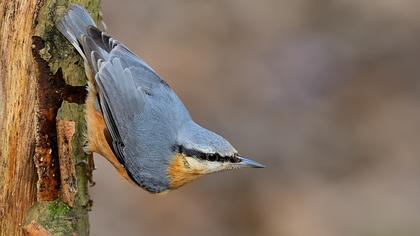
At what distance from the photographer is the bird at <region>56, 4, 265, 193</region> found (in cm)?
455

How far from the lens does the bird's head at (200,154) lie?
450 centimetres

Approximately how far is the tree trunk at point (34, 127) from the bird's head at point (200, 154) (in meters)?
0.62

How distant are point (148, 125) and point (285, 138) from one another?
3.98 meters

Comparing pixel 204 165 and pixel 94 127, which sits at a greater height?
pixel 94 127

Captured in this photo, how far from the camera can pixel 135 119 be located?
464 centimetres

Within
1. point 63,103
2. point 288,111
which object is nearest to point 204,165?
point 63,103

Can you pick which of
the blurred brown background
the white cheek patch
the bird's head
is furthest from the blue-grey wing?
the blurred brown background

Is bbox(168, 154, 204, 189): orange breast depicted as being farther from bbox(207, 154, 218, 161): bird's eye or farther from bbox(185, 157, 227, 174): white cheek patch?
bbox(207, 154, 218, 161): bird's eye

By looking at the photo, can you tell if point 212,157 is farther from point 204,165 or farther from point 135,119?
point 135,119

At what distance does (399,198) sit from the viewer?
8102 millimetres

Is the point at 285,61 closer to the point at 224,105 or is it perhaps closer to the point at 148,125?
the point at 224,105

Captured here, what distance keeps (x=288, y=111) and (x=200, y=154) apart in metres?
4.27

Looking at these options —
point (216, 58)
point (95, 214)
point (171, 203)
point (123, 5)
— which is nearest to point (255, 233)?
point (171, 203)

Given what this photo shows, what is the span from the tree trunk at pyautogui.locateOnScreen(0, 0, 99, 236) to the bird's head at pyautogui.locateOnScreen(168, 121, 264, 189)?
0.62 meters
